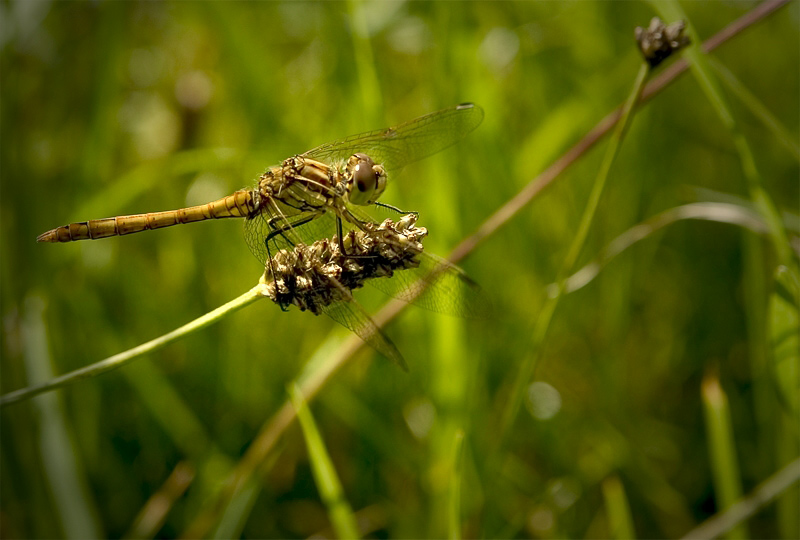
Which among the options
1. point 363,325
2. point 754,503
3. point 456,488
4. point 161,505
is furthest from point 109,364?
point 754,503

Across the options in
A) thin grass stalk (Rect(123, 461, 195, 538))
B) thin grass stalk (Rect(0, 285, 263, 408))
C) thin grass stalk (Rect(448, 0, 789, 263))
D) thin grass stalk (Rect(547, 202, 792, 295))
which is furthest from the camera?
thin grass stalk (Rect(123, 461, 195, 538))

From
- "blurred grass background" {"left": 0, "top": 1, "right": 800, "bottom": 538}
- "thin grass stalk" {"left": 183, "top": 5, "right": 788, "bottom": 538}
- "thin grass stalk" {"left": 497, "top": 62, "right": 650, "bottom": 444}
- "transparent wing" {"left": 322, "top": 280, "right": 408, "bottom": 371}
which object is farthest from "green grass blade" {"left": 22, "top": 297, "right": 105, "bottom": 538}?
"thin grass stalk" {"left": 497, "top": 62, "right": 650, "bottom": 444}

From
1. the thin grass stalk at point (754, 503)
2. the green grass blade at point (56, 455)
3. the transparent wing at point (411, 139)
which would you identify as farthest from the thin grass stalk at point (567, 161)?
the green grass blade at point (56, 455)

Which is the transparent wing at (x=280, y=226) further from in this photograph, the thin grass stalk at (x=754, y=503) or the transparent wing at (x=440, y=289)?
the thin grass stalk at (x=754, y=503)

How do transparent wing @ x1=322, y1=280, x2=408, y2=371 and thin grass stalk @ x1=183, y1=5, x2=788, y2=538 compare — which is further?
thin grass stalk @ x1=183, y1=5, x2=788, y2=538

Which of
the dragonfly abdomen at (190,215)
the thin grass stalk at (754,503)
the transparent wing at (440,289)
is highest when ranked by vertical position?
the dragonfly abdomen at (190,215)

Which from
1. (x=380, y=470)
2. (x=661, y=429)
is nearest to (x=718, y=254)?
(x=661, y=429)

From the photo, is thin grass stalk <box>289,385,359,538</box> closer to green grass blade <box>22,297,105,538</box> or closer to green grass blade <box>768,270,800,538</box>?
green grass blade <box>22,297,105,538</box>

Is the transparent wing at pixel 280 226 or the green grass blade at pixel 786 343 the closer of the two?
the green grass blade at pixel 786 343
